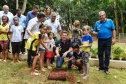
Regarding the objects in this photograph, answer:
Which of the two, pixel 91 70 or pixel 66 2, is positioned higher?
pixel 66 2

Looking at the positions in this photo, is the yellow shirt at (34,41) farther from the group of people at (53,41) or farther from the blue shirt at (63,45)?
the blue shirt at (63,45)

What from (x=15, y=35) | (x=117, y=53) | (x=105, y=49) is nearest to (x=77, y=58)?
(x=105, y=49)

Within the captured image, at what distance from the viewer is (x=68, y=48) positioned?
4.49 m

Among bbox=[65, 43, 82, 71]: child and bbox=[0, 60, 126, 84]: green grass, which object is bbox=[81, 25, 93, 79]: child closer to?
bbox=[65, 43, 82, 71]: child

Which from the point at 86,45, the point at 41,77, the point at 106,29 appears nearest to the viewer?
the point at 41,77

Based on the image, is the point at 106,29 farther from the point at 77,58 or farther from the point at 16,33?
the point at 16,33

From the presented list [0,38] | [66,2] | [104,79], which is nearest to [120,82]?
[104,79]

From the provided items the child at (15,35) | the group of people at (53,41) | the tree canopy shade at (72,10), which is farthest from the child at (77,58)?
the tree canopy shade at (72,10)

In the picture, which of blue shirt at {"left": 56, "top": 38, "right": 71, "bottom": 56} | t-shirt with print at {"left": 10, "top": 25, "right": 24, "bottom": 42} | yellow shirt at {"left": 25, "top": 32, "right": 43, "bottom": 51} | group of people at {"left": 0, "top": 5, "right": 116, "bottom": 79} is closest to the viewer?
yellow shirt at {"left": 25, "top": 32, "right": 43, "bottom": 51}

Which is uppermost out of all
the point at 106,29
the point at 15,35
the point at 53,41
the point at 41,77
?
the point at 106,29

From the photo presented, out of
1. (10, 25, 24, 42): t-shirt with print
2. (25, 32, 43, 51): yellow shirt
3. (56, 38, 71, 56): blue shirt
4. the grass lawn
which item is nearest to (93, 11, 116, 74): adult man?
the grass lawn

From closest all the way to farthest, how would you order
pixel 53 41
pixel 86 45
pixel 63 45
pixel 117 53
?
pixel 86 45, pixel 63 45, pixel 53 41, pixel 117 53

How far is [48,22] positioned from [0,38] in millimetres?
2017

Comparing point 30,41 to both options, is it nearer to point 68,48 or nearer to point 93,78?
point 68,48
